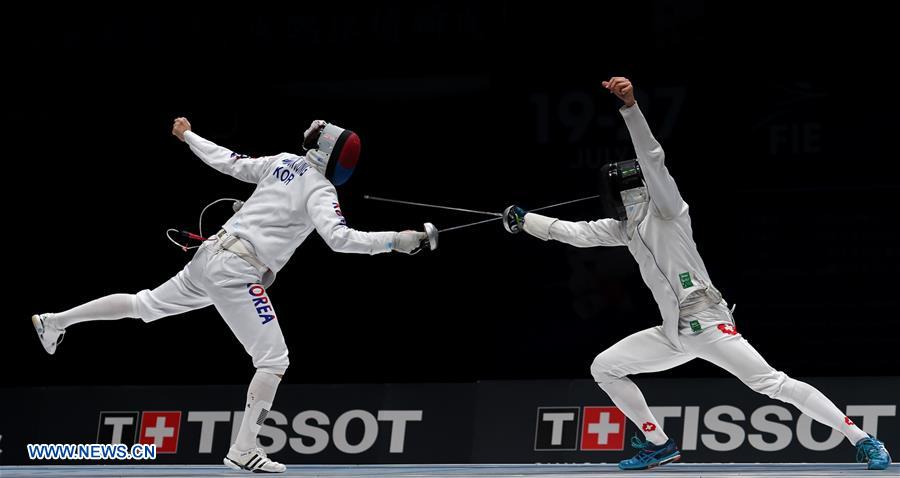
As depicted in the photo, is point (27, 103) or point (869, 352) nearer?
point (869, 352)

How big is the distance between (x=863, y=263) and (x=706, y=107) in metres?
1.22

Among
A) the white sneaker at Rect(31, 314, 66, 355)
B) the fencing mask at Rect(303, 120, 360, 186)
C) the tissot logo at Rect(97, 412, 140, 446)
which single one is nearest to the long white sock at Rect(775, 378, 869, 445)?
the fencing mask at Rect(303, 120, 360, 186)

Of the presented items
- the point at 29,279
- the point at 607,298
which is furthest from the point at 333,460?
the point at 29,279

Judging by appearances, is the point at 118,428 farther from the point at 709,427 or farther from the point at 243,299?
the point at 709,427

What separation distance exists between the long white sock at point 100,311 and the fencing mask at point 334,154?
101cm

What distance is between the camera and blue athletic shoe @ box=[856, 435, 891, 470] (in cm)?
452

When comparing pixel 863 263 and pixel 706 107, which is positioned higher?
pixel 706 107

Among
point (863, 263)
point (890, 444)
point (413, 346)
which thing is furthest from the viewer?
point (413, 346)

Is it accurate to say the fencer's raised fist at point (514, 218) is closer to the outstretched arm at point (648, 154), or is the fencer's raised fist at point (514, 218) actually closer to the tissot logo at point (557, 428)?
the outstretched arm at point (648, 154)

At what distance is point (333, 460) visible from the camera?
21.2 feet

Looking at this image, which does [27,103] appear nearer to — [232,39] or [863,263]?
→ [232,39]

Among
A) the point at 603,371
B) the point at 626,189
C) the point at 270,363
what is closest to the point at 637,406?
the point at 603,371

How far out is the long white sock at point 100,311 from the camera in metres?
4.98

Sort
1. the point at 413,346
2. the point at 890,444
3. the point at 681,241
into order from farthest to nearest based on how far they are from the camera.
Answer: the point at 413,346
the point at 890,444
the point at 681,241
